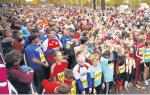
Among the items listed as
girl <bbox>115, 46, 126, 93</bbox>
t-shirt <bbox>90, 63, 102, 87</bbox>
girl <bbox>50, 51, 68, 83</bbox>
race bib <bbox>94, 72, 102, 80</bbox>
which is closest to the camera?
girl <bbox>50, 51, 68, 83</bbox>

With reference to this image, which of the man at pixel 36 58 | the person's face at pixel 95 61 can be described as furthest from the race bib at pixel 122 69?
the man at pixel 36 58

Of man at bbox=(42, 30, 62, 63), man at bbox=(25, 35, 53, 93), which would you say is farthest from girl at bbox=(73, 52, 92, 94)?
man at bbox=(42, 30, 62, 63)

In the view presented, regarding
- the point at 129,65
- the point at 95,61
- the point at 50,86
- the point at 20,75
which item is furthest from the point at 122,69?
the point at 20,75

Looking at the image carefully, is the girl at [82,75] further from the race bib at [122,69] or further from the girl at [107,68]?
the race bib at [122,69]

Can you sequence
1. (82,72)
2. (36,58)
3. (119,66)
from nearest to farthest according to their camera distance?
(82,72), (36,58), (119,66)

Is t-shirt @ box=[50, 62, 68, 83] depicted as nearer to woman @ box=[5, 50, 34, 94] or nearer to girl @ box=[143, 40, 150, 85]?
woman @ box=[5, 50, 34, 94]

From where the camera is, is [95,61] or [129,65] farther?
[129,65]

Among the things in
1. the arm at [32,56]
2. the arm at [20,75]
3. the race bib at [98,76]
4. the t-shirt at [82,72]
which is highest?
the arm at [20,75]

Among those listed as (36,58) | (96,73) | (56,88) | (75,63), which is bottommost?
(75,63)

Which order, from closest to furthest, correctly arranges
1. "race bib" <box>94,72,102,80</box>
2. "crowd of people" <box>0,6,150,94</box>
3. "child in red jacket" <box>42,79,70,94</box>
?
"child in red jacket" <box>42,79,70,94</box> < "crowd of people" <box>0,6,150,94</box> < "race bib" <box>94,72,102,80</box>

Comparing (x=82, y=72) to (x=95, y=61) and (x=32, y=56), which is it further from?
(x=32, y=56)

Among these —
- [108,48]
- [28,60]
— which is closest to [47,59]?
[28,60]

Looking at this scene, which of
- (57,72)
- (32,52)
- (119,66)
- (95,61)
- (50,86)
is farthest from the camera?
(119,66)

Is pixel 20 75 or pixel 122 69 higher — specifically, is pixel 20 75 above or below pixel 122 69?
above
